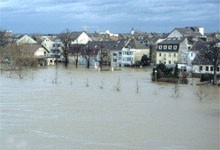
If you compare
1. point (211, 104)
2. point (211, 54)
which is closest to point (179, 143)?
point (211, 104)

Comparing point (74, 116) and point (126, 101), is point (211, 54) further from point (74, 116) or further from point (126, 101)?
point (74, 116)

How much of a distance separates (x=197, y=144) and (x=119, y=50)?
18972mm

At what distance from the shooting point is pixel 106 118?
8.03 meters

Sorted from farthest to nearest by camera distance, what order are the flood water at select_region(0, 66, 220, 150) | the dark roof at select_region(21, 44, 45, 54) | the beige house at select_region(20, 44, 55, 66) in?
1. the dark roof at select_region(21, 44, 45, 54)
2. the beige house at select_region(20, 44, 55, 66)
3. the flood water at select_region(0, 66, 220, 150)

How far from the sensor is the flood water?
6.31 m

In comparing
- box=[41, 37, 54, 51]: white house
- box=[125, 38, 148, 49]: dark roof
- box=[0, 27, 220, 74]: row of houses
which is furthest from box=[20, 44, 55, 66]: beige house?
box=[125, 38, 148, 49]: dark roof

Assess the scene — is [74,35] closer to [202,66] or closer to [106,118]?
[202,66]

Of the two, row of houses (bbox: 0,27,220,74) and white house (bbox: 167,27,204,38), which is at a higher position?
white house (bbox: 167,27,204,38)

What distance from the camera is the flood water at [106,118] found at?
6.31 meters

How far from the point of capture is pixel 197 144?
6.31 meters

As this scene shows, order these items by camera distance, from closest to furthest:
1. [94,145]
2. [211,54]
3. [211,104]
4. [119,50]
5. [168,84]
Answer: [94,145]
[211,104]
[168,84]
[211,54]
[119,50]

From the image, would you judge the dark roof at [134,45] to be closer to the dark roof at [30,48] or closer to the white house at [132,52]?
the white house at [132,52]

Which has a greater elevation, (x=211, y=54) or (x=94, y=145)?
(x=211, y=54)

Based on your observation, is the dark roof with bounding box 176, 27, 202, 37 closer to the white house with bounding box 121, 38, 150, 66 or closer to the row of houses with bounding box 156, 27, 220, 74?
the white house with bounding box 121, 38, 150, 66
